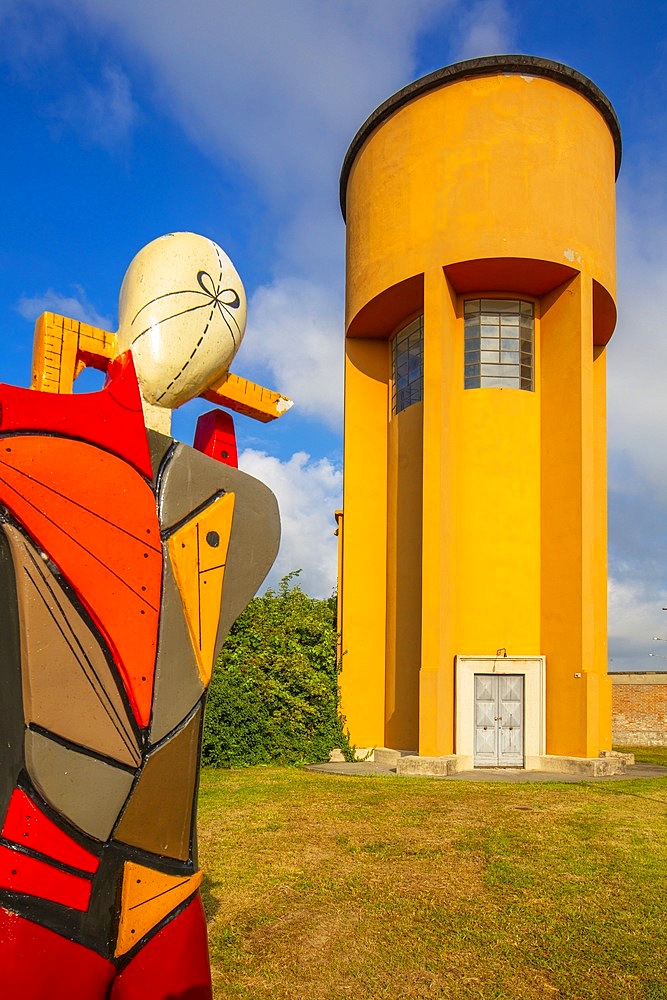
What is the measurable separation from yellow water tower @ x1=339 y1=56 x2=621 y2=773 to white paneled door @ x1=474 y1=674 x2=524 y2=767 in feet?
0.09

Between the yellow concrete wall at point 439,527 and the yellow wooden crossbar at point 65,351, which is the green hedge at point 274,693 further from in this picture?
the yellow wooden crossbar at point 65,351

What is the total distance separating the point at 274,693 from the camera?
15898 millimetres

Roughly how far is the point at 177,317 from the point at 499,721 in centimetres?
1376

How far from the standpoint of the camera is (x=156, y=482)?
294 cm

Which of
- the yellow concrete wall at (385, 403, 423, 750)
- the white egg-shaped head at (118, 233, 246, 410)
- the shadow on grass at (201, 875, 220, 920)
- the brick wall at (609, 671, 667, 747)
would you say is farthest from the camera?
the brick wall at (609, 671, 667, 747)

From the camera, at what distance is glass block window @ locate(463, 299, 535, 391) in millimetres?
16812

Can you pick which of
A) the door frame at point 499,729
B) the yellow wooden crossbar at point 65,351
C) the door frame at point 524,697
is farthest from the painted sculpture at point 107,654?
the door frame at point 499,729

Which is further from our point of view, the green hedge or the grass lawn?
the green hedge

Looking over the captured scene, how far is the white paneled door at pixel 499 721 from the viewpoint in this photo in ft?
51.0

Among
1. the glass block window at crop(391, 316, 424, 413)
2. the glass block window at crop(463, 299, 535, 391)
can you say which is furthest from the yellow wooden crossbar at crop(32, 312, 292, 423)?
the glass block window at crop(391, 316, 424, 413)

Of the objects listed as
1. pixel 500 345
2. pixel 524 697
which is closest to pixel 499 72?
pixel 500 345

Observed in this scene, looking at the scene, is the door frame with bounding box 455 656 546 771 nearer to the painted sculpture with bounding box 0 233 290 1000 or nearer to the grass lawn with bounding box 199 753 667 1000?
the grass lawn with bounding box 199 753 667 1000

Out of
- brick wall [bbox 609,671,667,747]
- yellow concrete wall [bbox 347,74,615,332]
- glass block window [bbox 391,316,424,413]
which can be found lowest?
brick wall [bbox 609,671,667,747]

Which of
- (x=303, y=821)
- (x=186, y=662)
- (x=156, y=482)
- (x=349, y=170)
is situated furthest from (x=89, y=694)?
(x=349, y=170)
